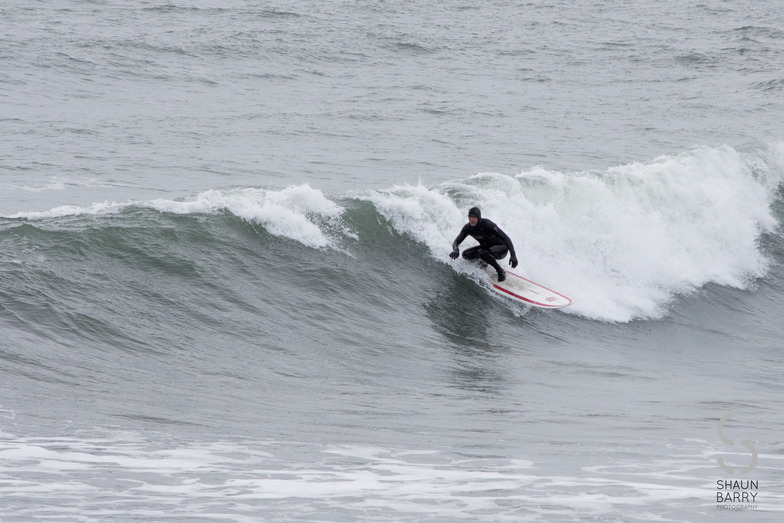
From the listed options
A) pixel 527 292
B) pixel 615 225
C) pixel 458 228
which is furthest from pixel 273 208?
pixel 615 225

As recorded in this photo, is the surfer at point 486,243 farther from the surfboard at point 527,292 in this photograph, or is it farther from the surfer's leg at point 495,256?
the surfboard at point 527,292

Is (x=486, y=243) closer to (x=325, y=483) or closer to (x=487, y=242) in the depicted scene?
(x=487, y=242)

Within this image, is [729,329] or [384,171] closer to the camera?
[729,329]

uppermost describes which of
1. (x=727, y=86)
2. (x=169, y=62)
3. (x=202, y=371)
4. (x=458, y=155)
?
(x=727, y=86)

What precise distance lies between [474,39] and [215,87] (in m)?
12.7

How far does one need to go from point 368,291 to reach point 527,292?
2.46 m

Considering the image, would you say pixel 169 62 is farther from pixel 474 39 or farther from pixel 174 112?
pixel 474 39

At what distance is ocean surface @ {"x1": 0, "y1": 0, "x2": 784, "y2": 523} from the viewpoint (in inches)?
255

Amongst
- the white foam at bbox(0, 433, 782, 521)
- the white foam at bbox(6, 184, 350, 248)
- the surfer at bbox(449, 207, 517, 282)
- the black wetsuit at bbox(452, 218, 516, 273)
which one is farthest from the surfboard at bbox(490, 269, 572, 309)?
the white foam at bbox(0, 433, 782, 521)

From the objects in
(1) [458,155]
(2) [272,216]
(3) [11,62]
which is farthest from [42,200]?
(3) [11,62]

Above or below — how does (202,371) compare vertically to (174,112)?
below

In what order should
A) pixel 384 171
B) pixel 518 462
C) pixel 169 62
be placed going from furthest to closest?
pixel 169 62 → pixel 384 171 → pixel 518 462

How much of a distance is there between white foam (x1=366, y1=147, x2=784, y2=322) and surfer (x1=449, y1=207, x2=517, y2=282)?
944mm

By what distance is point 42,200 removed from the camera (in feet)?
48.0
